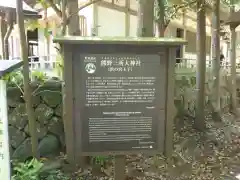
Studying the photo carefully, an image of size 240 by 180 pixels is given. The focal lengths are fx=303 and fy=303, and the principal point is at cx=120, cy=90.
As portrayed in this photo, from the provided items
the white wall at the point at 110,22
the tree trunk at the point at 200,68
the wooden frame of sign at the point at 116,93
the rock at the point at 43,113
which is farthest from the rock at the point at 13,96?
the white wall at the point at 110,22

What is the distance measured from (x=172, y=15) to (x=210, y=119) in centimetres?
305

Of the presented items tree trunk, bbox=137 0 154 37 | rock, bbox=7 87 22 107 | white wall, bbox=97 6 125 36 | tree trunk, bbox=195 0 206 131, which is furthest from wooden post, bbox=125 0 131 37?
rock, bbox=7 87 22 107

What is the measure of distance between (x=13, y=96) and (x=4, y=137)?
2.78 metres

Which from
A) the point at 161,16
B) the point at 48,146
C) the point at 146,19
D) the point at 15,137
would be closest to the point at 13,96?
the point at 15,137

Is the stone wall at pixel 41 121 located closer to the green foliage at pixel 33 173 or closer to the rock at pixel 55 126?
the rock at pixel 55 126

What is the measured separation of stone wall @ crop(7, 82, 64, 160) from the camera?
17.0 feet

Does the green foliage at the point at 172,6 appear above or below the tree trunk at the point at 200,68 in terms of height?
above

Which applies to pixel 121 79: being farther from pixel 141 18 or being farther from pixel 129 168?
pixel 129 168

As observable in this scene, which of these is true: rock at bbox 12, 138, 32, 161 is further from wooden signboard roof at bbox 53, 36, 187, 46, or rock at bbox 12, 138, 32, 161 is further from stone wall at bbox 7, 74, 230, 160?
wooden signboard roof at bbox 53, 36, 187, 46

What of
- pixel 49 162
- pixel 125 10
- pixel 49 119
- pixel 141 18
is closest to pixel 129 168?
pixel 49 162

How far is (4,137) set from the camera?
2559 mm

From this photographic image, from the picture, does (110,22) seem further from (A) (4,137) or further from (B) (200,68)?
(A) (4,137)

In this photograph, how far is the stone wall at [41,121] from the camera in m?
5.18

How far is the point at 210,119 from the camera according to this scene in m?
8.45
